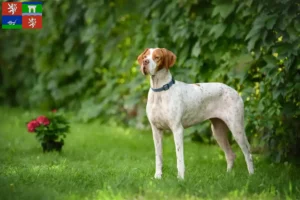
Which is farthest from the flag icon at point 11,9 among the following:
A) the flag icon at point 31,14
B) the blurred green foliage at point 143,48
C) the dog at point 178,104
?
the dog at point 178,104

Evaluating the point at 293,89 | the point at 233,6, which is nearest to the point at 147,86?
the point at 233,6

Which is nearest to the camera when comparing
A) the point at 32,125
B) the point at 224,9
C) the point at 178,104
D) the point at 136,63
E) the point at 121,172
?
the point at 178,104

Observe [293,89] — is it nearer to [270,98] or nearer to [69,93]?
[270,98]

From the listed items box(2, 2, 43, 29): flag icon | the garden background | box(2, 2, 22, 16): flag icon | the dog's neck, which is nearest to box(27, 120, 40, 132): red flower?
the garden background

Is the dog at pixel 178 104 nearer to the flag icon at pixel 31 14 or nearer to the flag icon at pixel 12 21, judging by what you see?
the flag icon at pixel 12 21

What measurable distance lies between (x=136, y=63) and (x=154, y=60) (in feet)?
17.7

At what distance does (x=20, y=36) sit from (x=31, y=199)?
1053 cm

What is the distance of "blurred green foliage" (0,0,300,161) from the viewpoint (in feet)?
22.3

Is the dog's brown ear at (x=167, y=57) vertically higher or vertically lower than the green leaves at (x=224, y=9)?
lower

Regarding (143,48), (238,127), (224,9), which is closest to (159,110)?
(238,127)

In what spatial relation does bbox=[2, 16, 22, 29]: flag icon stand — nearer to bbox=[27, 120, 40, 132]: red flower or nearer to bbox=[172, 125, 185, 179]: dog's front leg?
bbox=[27, 120, 40, 132]: red flower

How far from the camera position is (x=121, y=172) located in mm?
6598

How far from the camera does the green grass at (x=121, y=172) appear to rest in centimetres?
512

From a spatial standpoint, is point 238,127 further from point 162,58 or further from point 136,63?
point 136,63
